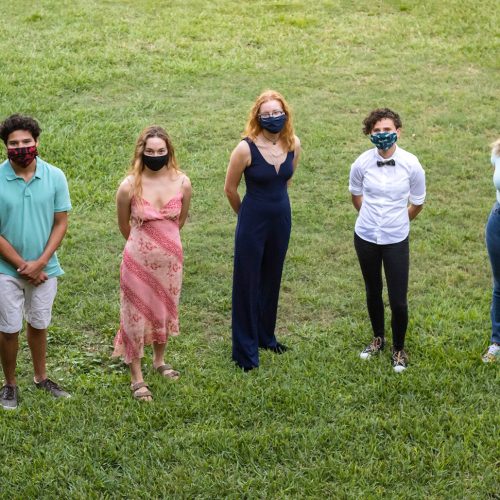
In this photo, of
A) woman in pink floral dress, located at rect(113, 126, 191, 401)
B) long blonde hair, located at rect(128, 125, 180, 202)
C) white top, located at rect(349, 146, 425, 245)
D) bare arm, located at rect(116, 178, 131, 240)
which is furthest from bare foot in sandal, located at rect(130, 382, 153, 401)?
white top, located at rect(349, 146, 425, 245)

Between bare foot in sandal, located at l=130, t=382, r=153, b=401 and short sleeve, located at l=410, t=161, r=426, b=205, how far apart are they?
2.47 metres

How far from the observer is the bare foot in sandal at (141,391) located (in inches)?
250

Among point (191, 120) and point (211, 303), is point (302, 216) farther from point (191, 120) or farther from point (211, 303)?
point (191, 120)

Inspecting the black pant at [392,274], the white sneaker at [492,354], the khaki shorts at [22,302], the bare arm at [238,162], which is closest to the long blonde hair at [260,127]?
the bare arm at [238,162]

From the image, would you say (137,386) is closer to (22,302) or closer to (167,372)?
(167,372)

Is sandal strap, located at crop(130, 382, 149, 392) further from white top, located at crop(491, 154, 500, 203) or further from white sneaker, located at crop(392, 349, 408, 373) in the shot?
white top, located at crop(491, 154, 500, 203)

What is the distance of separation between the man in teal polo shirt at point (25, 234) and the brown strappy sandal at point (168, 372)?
3.11 feet

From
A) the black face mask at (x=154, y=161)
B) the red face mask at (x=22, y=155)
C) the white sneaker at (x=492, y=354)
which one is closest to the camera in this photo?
the red face mask at (x=22, y=155)

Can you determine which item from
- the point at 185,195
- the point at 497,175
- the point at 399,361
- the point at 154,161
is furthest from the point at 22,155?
the point at 497,175

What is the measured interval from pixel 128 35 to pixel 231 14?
2.17 meters

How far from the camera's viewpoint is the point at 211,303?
8086mm

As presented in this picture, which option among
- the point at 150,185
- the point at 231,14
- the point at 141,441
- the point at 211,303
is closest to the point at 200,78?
the point at 231,14

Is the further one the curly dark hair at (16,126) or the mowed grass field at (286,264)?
the curly dark hair at (16,126)

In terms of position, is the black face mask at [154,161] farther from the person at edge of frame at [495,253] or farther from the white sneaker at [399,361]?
the person at edge of frame at [495,253]
